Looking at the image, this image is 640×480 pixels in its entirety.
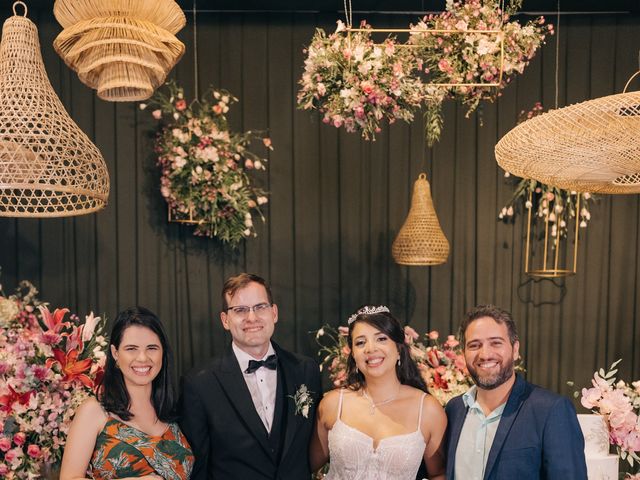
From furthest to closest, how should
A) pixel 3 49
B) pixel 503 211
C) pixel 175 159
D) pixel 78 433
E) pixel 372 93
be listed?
pixel 503 211 → pixel 175 159 → pixel 372 93 → pixel 78 433 → pixel 3 49

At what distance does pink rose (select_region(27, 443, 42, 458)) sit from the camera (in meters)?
2.62

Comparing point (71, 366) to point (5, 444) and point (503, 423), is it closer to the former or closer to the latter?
point (5, 444)

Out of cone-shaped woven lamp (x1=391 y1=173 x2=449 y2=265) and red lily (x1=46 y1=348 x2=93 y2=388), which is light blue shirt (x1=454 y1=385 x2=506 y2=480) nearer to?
red lily (x1=46 y1=348 x2=93 y2=388)

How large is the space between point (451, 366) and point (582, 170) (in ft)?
4.01

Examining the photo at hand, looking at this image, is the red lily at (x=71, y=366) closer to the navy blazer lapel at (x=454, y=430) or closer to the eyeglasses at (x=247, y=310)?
the eyeglasses at (x=247, y=310)

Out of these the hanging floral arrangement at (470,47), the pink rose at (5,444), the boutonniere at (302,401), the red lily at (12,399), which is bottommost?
the pink rose at (5,444)

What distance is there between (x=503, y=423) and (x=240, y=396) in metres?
1.07

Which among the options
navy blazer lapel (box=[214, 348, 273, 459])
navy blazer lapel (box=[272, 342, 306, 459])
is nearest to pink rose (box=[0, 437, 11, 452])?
navy blazer lapel (box=[214, 348, 273, 459])

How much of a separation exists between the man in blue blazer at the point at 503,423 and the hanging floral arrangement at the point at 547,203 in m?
2.87

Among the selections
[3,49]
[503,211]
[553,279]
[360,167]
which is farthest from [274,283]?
[3,49]

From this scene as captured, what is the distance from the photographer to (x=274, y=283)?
536 centimetres

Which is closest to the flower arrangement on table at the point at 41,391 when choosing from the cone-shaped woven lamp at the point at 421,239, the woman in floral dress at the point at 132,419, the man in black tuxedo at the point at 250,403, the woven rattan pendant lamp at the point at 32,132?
the woman in floral dress at the point at 132,419

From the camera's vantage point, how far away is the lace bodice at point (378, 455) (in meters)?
2.68

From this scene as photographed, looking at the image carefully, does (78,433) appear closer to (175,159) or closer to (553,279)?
(175,159)
